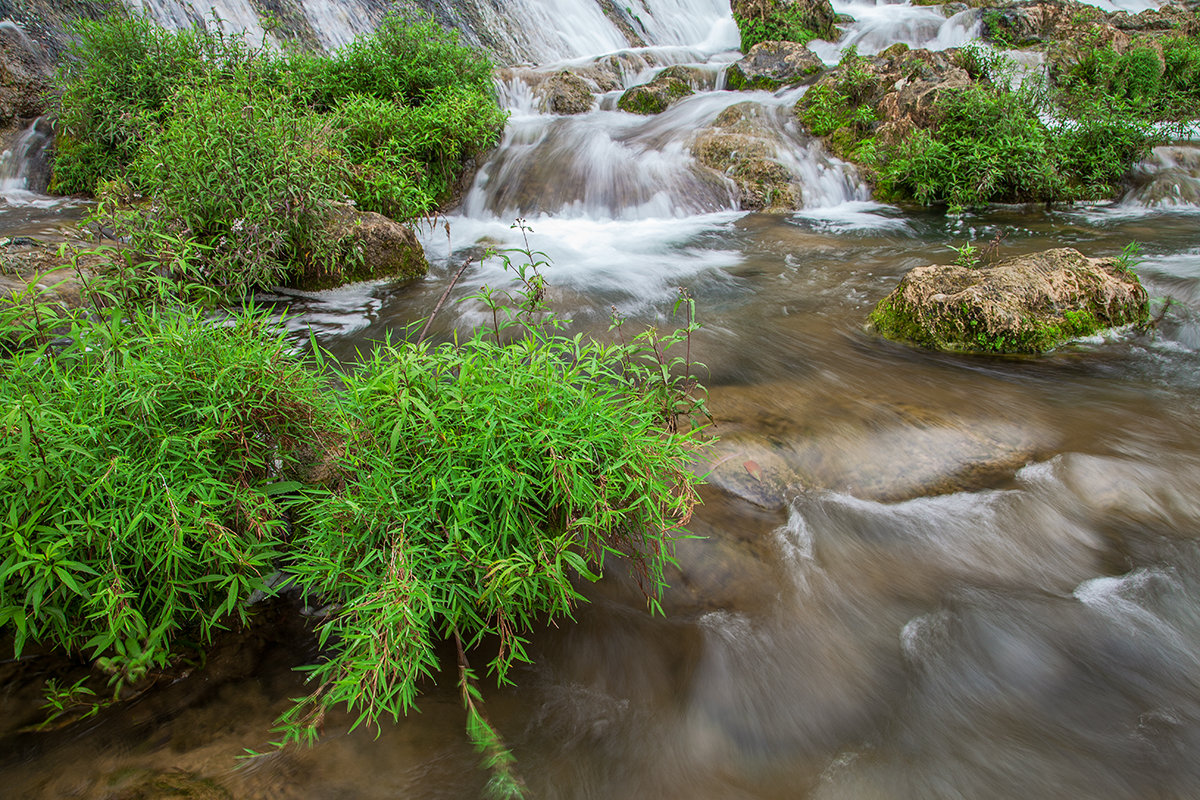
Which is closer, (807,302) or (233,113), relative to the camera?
(233,113)

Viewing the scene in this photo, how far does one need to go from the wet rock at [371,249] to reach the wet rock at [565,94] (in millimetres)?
6792

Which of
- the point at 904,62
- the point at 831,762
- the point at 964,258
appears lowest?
the point at 831,762

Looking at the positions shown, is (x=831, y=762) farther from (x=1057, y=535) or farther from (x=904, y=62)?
(x=904, y=62)

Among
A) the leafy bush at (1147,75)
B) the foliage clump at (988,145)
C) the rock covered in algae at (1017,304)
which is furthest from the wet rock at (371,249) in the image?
the leafy bush at (1147,75)

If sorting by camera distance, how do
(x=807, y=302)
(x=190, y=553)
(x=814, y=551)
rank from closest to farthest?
(x=190, y=553) < (x=814, y=551) < (x=807, y=302)

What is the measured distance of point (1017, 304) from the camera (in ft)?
16.3

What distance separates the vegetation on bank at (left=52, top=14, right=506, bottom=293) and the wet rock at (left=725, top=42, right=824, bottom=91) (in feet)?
18.6

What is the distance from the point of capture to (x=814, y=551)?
308 centimetres

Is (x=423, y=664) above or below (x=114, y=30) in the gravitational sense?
below

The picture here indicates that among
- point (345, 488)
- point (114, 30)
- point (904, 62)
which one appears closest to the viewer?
point (345, 488)

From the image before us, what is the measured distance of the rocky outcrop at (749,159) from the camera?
378 inches


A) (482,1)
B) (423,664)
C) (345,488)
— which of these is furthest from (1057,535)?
(482,1)

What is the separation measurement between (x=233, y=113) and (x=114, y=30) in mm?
4958

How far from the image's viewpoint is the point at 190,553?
6.91ft
